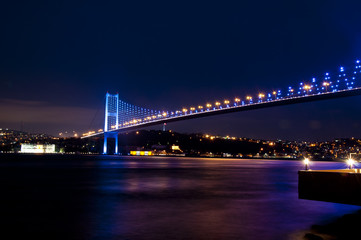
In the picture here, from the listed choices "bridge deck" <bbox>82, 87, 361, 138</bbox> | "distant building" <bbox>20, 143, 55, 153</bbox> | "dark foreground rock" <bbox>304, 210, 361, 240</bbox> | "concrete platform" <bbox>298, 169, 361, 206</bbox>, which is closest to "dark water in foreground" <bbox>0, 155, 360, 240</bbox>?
"dark foreground rock" <bbox>304, 210, 361, 240</bbox>

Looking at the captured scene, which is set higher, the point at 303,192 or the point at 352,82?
the point at 352,82

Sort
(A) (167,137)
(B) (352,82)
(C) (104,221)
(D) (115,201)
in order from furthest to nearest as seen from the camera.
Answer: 1. (A) (167,137)
2. (B) (352,82)
3. (D) (115,201)
4. (C) (104,221)

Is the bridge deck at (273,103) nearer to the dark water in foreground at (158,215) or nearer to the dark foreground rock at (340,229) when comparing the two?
the dark water in foreground at (158,215)

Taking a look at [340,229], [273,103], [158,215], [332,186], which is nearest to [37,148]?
[273,103]

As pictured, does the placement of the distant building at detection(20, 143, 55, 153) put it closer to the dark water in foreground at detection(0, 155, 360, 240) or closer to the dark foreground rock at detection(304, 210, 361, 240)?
the dark water in foreground at detection(0, 155, 360, 240)

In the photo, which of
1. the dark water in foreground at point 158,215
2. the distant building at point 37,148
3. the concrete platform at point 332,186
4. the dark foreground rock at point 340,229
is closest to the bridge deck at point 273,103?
the dark water in foreground at point 158,215

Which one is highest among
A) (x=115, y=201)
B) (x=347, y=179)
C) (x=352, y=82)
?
(x=352, y=82)

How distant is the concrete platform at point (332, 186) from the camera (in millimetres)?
8828

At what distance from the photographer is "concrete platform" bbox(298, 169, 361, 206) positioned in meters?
8.83

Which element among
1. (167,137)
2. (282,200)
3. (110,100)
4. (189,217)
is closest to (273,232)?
(189,217)

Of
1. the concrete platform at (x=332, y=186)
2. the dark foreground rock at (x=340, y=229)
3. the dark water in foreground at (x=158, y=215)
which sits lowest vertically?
the dark water in foreground at (x=158, y=215)

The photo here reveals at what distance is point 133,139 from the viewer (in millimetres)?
158250

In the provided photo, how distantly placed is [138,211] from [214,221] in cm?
242

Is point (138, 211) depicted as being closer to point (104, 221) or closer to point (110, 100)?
point (104, 221)
